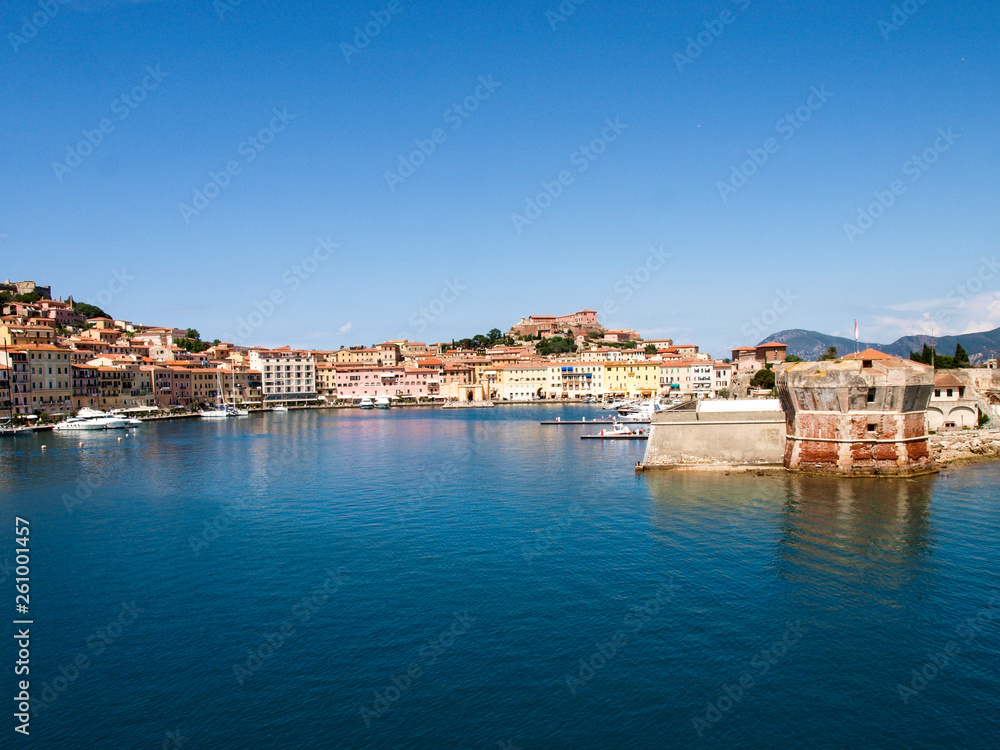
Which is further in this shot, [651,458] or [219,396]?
[219,396]

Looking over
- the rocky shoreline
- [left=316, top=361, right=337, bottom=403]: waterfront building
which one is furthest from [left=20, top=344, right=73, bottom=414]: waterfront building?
the rocky shoreline

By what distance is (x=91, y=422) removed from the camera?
6228cm

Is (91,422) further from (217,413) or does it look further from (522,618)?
(522,618)

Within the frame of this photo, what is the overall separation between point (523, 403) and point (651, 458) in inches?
3120

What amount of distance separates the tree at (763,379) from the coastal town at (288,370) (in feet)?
8.77

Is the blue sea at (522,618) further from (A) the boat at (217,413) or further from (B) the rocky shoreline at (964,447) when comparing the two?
(A) the boat at (217,413)

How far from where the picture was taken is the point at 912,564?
54.5 feet

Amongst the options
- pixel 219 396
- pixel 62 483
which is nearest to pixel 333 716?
pixel 62 483

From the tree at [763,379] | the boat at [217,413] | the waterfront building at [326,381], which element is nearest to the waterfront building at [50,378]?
the boat at [217,413]

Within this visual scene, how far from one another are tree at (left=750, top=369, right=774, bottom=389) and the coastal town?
2673 mm

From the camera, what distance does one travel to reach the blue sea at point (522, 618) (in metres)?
10.1

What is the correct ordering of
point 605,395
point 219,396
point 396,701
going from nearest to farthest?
point 396,701, point 219,396, point 605,395

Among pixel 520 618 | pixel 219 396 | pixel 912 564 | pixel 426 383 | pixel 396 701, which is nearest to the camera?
pixel 396 701

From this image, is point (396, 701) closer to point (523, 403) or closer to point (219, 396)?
point (219, 396)
